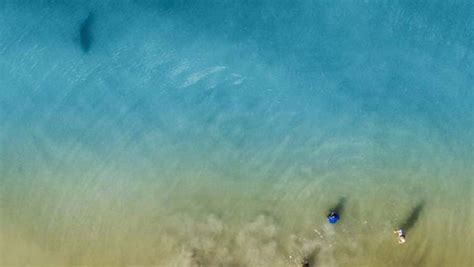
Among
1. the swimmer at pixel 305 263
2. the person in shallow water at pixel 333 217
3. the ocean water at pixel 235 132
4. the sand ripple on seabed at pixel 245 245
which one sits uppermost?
the ocean water at pixel 235 132

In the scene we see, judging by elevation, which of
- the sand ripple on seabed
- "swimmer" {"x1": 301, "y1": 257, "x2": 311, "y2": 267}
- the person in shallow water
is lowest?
"swimmer" {"x1": 301, "y1": 257, "x2": 311, "y2": 267}

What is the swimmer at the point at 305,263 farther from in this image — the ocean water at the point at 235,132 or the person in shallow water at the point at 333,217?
the person in shallow water at the point at 333,217

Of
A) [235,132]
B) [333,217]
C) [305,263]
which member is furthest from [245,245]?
[235,132]

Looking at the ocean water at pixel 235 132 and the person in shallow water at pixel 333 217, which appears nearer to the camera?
the person in shallow water at pixel 333 217

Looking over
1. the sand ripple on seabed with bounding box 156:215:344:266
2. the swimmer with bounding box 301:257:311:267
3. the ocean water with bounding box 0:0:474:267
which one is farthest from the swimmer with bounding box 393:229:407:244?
the swimmer with bounding box 301:257:311:267

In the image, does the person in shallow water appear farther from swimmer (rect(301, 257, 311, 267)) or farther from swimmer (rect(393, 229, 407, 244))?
swimmer (rect(393, 229, 407, 244))

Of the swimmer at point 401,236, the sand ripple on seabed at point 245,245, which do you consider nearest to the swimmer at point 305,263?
the sand ripple on seabed at point 245,245

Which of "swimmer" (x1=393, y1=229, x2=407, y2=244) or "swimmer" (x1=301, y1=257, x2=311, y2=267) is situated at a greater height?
"swimmer" (x1=393, y1=229, x2=407, y2=244)

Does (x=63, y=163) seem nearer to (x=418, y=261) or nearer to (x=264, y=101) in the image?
(x=264, y=101)
